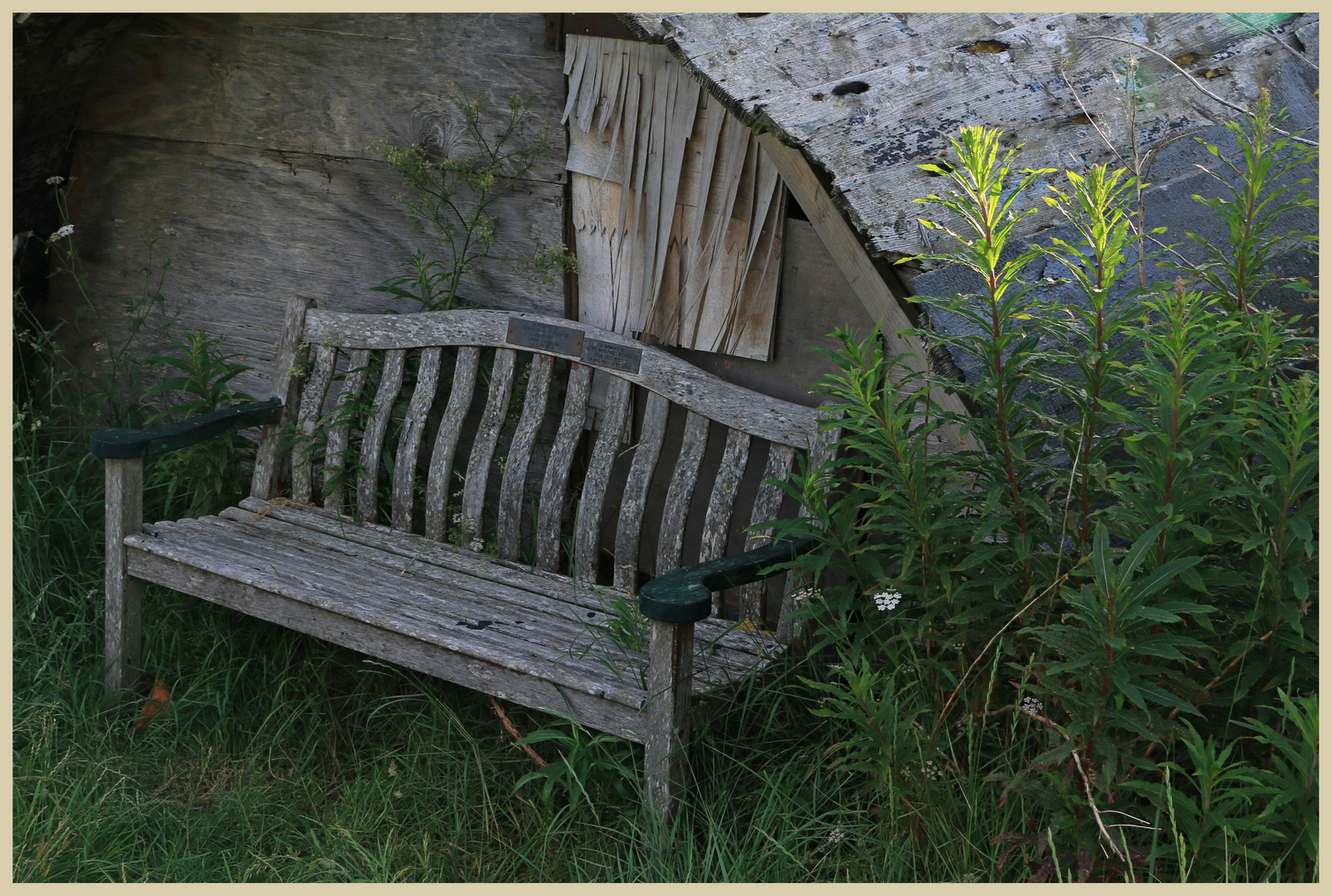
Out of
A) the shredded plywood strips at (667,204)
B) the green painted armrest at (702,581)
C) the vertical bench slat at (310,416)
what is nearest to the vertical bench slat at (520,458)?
the shredded plywood strips at (667,204)

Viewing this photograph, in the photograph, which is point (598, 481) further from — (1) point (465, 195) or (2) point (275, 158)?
(2) point (275, 158)

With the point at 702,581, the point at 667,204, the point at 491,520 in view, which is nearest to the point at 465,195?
the point at 667,204

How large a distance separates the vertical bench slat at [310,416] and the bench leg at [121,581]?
53cm

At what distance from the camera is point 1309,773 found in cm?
186

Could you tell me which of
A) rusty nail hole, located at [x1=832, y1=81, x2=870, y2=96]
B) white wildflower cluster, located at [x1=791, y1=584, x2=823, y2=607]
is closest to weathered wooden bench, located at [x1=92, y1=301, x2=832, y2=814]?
white wildflower cluster, located at [x1=791, y1=584, x2=823, y2=607]

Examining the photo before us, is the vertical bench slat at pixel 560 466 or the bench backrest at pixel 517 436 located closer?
the bench backrest at pixel 517 436

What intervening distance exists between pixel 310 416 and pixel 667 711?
1852mm

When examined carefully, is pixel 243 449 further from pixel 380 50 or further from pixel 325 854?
pixel 325 854

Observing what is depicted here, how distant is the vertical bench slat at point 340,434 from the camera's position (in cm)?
373

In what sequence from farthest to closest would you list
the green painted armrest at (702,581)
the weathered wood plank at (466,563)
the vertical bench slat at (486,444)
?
the vertical bench slat at (486,444)
the weathered wood plank at (466,563)
the green painted armrest at (702,581)

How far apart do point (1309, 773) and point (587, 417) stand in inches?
93.9

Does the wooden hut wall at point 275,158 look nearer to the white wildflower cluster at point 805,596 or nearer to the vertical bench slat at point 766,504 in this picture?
the vertical bench slat at point 766,504

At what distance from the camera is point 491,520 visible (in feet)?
13.3

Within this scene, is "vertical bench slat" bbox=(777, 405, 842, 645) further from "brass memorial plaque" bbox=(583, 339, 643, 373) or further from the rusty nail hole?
the rusty nail hole
